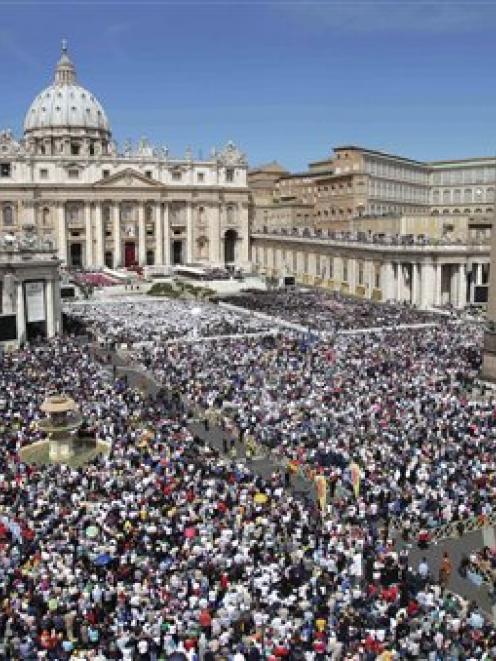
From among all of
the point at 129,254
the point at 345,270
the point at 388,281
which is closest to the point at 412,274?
the point at 388,281

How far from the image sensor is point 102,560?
16.8 metres

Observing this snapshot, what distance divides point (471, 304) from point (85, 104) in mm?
88534

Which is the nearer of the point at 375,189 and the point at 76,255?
the point at 76,255

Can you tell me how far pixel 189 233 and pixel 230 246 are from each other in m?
7.52

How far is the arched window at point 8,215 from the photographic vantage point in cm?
9562

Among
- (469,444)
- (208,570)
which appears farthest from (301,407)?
(208,570)

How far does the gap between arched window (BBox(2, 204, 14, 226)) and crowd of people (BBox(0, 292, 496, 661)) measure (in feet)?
219

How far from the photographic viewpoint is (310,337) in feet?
154

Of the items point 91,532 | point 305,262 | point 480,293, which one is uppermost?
point 305,262

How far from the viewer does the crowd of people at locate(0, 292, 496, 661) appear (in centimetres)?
1450

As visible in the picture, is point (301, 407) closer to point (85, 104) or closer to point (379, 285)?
point (379, 285)

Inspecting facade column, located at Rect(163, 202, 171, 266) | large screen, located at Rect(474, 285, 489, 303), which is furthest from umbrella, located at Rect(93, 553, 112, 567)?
facade column, located at Rect(163, 202, 171, 266)

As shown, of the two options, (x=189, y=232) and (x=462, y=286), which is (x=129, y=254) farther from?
(x=462, y=286)

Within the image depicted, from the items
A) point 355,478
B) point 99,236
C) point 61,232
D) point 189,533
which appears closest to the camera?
point 189,533
